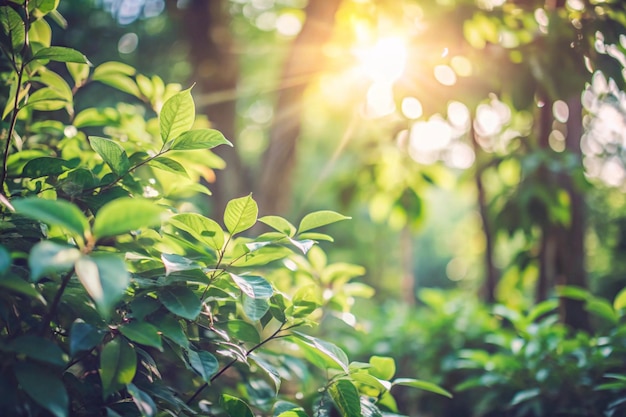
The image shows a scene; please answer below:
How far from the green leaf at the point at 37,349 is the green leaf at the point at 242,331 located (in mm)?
407

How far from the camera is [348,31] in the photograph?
3.00m

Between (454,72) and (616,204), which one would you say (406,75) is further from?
(616,204)

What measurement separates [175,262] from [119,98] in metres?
4.76

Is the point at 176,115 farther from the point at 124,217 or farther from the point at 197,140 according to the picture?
the point at 124,217

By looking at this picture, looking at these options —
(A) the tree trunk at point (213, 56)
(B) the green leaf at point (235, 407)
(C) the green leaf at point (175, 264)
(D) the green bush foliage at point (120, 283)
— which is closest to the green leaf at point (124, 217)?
(D) the green bush foliage at point (120, 283)

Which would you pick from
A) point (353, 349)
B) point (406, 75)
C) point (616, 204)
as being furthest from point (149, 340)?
point (616, 204)

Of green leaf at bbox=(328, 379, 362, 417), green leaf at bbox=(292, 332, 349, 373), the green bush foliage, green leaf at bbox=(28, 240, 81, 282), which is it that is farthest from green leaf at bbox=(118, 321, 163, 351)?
green leaf at bbox=(328, 379, 362, 417)

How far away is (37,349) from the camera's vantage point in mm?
686

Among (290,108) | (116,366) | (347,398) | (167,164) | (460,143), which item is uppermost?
(167,164)

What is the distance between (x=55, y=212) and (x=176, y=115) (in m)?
0.40

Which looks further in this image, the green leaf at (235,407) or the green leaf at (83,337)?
the green leaf at (235,407)

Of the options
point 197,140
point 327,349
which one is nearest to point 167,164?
point 197,140

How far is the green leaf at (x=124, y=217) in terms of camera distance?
609mm

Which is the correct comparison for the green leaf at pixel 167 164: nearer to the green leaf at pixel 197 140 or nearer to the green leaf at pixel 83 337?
the green leaf at pixel 197 140
